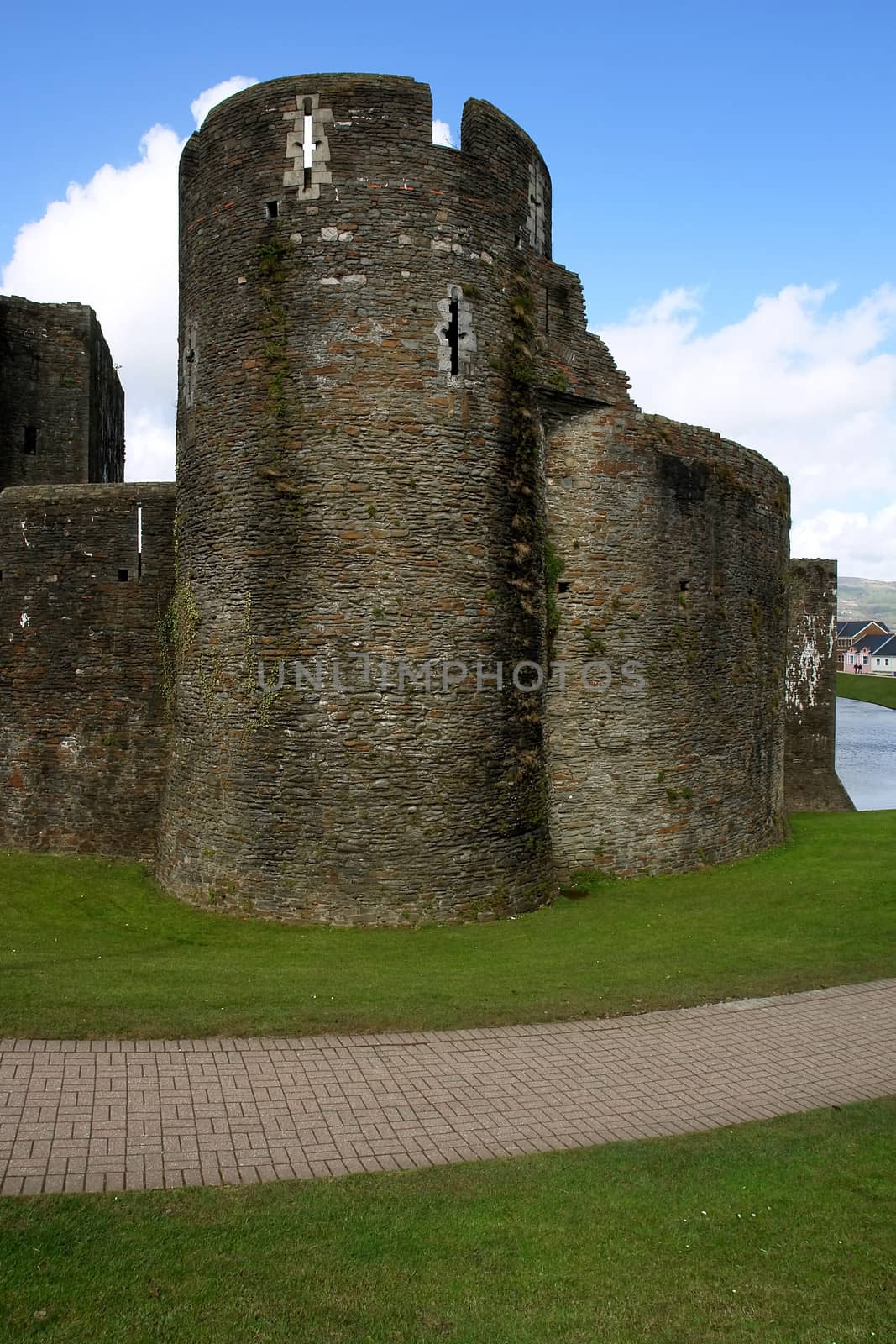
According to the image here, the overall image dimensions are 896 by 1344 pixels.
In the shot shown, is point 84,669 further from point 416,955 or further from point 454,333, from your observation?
point 416,955

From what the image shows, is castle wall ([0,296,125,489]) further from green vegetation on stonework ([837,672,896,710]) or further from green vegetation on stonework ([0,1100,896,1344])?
green vegetation on stonework ([837,672,896,710])

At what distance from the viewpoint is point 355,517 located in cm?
1371

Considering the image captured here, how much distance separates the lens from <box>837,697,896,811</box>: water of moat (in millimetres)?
36150

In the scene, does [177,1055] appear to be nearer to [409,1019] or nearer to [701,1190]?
[409,1019]

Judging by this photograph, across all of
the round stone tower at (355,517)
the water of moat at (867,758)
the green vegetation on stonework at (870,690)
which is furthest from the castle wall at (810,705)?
the green vegetation on stonework at (870,690)

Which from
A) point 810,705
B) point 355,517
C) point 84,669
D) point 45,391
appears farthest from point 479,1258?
point 810,705

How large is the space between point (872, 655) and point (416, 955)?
14602 cm

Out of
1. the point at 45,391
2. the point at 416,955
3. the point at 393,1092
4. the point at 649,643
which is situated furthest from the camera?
the point at 45,391

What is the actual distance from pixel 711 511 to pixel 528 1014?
1111cm

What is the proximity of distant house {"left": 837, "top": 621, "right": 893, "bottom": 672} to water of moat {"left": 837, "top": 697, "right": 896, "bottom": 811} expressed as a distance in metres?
77.1

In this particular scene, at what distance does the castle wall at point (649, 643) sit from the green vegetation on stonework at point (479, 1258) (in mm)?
10070

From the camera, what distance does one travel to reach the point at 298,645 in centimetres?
1378

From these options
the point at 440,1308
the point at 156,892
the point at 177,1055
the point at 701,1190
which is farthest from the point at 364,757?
the point at 440,1308

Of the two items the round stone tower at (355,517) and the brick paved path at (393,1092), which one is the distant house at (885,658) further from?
the brick paved path at (393,1092)
